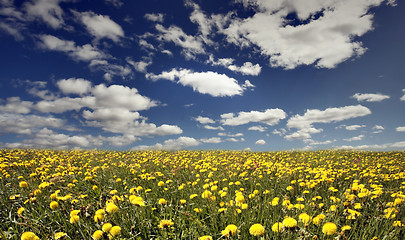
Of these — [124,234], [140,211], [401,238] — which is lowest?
[401,238]

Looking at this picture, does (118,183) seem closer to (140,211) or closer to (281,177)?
(140,211)

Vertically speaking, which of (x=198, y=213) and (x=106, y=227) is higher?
(x=106, y=227)

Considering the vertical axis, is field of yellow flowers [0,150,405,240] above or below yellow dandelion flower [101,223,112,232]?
below

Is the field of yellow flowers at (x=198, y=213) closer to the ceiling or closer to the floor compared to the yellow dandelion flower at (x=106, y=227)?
closer to the floor

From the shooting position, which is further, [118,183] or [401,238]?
[118,183]

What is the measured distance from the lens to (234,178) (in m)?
6.02

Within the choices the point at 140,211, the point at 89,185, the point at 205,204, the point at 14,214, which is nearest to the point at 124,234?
the point at 140,211

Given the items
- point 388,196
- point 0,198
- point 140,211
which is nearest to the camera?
point 140,211

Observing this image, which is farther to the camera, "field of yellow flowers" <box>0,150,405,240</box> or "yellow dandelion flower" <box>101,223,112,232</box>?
"field of yellow flowers" <box>0,150,405,240</box>

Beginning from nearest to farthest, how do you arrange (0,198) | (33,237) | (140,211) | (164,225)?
1. (33,237)
2. (164,225)
3. (140,211)
4. (0,198)

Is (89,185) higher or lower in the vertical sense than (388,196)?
higher

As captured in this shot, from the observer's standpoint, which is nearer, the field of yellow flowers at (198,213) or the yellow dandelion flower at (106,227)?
the yellow dandelion flower at (106,227)

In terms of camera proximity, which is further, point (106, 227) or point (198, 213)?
point (198, 213)

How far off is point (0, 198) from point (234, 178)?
562 cm
